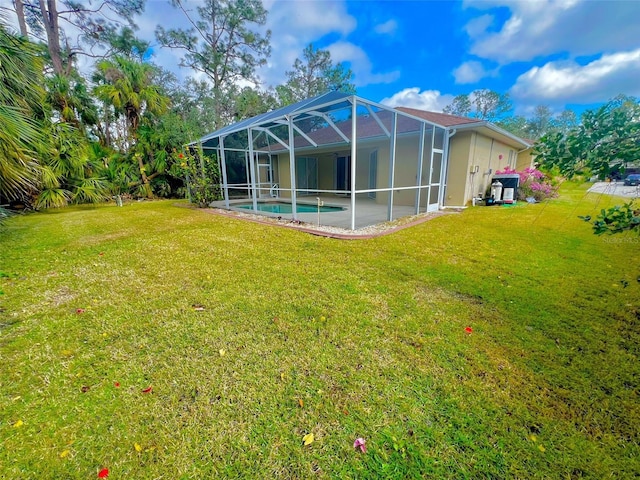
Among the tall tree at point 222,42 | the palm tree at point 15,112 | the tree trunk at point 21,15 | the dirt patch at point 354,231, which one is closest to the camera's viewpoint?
the palm tree at point 15,112

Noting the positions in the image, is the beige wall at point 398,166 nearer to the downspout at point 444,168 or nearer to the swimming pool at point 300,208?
the downspout at point 444,168

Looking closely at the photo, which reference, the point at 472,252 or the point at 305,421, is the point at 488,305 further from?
the point at 305,421

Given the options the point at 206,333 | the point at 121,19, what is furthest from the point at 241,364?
the point at 121,19

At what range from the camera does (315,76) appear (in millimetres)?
24297

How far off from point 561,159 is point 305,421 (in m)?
2.37

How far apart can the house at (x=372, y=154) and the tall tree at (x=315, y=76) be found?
13.2m

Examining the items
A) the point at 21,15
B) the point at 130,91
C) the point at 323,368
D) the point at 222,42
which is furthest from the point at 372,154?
the point at 21,15

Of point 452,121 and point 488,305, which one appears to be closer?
point 488,305

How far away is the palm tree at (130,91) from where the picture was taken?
11250 millimetres

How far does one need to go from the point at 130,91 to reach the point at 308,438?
48.7 feet

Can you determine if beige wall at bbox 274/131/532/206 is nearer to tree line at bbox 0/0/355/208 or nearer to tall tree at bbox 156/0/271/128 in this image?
tree line at bbox 0/0/355/208

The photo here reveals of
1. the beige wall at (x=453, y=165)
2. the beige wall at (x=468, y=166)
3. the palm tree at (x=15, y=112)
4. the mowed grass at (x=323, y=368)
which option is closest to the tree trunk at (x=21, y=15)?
the palm tree at (x=15, y=112)

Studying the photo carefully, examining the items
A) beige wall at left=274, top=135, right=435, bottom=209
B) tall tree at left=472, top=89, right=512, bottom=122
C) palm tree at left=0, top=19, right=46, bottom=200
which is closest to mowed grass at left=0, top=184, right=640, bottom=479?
palm tree at left=0, top=19, right=46, bottom=200

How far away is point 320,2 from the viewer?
29.7ft
